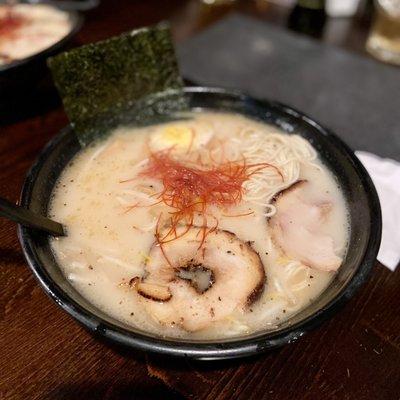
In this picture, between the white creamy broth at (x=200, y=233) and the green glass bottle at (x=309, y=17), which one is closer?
the white creamy broth at (x=200, y=233)

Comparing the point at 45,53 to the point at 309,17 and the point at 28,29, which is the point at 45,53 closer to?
the point at 28,29

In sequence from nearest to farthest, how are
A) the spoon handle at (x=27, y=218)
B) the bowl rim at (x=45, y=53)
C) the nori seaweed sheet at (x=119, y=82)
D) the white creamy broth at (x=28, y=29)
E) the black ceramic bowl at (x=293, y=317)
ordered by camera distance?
the black ceramic bowl at (x=293, y=317) → the spoon handle at (x=27, y=218) → the nori seaweed sheet at (x=119, y=82) → the bowl rim at (x=45, y=53) → the white creamy broth at (x=28, y=29)

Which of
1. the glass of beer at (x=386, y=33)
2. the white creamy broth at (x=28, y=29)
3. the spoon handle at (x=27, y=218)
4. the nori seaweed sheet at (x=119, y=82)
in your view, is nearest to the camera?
the spoon handle at (x=27, y=218)

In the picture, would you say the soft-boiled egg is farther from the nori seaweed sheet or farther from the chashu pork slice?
the chashu pork slice

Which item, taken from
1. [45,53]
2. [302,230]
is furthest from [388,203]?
[45,53]

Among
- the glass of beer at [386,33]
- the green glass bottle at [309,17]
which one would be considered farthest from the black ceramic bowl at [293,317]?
the green glass bottle at [309,17]

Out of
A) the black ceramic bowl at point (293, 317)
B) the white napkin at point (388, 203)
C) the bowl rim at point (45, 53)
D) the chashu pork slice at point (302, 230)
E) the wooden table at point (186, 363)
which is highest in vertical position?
the bowl rim at point (45, 53)

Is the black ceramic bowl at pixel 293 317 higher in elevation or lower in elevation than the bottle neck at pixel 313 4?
lower

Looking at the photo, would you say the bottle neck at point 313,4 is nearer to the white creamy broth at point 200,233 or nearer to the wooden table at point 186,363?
the white creamy broth at point 200,233

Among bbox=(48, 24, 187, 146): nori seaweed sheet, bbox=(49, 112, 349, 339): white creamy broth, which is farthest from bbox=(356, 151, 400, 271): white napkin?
bbox=(48, 24, 187, 146): nori seaweed sheet
